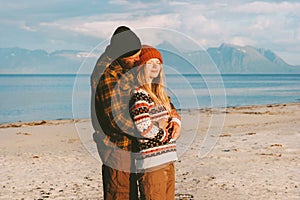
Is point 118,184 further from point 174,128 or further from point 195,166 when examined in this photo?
point 195,166

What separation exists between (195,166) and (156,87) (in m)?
5.38

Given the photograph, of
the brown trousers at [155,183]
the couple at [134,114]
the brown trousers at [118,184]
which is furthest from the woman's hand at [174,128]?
the brown trousers at [118,184]

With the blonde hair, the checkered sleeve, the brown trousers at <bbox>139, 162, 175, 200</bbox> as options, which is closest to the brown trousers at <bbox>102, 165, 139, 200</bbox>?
the brown trousers at <bbox>139, 162, 175, 200</bbox>

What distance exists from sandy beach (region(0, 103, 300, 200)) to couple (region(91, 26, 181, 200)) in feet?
1.22

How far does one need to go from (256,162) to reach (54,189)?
3829 millimetres

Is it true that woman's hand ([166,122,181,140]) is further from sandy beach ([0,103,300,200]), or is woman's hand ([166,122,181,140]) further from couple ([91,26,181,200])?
sandy beach ([0,103,300,200])

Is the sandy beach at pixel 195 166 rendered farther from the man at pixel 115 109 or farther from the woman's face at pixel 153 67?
the woman's face at pixel 153 67

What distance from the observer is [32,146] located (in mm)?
12062

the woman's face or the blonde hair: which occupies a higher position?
the woman's face

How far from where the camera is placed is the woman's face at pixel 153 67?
3.27m

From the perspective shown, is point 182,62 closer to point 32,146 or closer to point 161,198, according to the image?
point 161,198

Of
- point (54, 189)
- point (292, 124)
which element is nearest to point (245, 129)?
point (292, 124)

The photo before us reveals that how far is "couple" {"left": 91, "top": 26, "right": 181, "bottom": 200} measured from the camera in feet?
10.7

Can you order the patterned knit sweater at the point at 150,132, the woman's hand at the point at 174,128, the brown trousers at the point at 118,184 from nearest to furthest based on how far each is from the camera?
the patterned knit sweater at the point at 150,132 → the woman's hand at the point at 174,128 → the brown trousers at the point at 118,184
